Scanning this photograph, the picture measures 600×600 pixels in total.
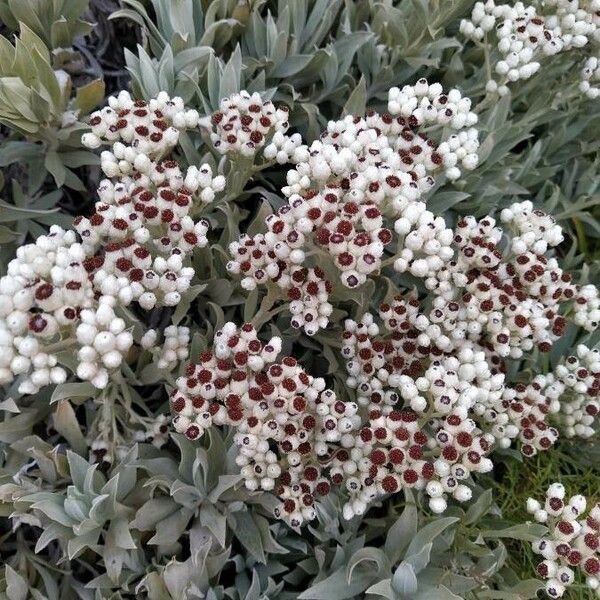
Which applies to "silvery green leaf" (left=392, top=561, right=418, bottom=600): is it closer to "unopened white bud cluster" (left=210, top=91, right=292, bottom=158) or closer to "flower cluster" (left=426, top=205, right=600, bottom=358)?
"flower cluster" (left=426, top=205, right=600, bottom=358)

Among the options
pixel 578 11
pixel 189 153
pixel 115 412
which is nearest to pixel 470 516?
pixel 115 412

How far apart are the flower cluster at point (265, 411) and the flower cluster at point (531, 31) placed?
1343mm

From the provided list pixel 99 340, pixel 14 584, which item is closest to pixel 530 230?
pixel 99 340

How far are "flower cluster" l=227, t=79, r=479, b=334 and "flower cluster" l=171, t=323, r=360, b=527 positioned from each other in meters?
0.16

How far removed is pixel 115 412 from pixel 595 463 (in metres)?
1.70

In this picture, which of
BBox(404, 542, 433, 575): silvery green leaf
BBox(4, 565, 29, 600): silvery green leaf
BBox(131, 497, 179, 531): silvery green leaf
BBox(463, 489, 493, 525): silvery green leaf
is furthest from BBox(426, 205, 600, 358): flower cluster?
BBox(4, 565, 29, 600): silvery green leaf

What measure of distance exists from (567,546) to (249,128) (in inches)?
55.4

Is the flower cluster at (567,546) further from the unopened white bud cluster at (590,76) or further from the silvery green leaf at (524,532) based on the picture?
the unopened white bud cluster at (590,76)

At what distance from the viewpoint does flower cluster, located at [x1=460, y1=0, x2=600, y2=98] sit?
2355 millimetres

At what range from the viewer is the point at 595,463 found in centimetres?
252

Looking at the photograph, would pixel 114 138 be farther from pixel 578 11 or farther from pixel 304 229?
pixel 578 11

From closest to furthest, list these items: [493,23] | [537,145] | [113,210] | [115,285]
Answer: [115,285] < [113,210] < [493,23] < [537,145]

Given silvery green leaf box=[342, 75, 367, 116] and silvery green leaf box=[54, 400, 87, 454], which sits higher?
silvery green leaf box=[342, 75, 367, 116]

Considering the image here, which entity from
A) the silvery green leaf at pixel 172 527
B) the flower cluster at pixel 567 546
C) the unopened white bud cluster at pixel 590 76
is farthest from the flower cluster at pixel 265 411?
the unopened white bud cluster at pixel 590 76
